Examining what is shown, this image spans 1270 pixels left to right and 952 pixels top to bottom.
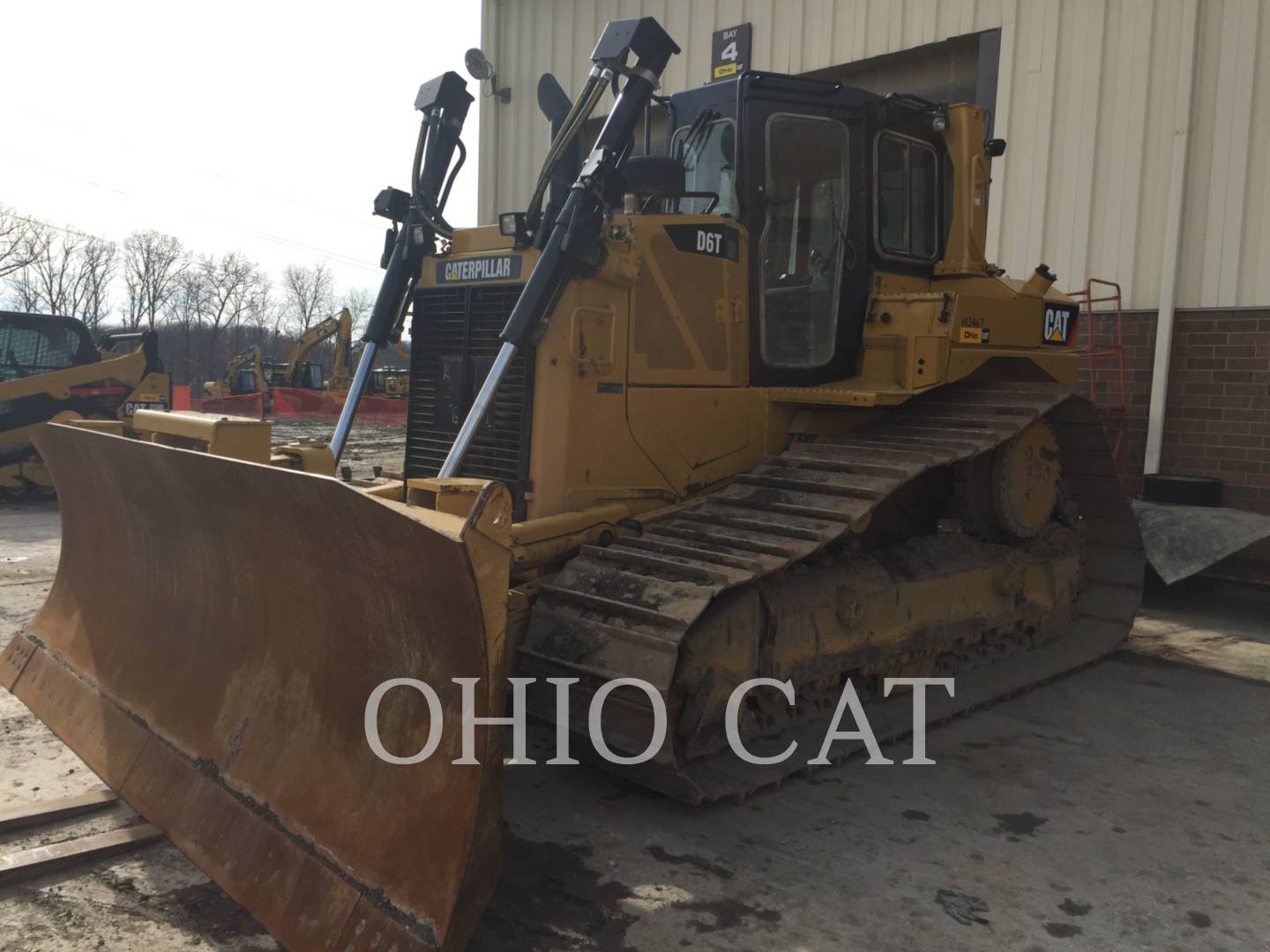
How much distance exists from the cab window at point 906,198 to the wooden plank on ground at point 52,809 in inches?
177

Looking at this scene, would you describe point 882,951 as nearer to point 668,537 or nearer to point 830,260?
point 668,537

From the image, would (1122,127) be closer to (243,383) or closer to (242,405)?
(242,405)

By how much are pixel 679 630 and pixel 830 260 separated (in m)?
2.55

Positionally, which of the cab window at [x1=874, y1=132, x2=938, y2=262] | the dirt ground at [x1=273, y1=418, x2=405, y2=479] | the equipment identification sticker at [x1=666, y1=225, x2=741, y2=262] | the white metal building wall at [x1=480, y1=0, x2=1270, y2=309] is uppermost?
the white metal building wall at [x1=480, y1=0, x2=1270, y2=309]

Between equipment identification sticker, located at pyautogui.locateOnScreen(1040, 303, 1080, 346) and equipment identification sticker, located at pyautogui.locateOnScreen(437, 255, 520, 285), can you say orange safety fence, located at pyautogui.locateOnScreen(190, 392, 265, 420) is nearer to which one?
equipment identification sticker, located at pyautogui.locateOnScreen(437, 255, 520, 285)

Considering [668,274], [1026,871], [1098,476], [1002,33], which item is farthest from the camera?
[1002,33]

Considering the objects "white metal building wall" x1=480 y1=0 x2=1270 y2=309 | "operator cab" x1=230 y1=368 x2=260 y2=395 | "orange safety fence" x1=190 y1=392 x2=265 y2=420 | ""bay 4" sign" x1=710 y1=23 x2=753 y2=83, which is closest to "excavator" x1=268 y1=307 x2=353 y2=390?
"operator cab" x1=230 y1=368 x2=260 y2=395

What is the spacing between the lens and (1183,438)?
8.61m

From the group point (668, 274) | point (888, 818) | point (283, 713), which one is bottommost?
point (888, 818)

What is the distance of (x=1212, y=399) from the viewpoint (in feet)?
27.8

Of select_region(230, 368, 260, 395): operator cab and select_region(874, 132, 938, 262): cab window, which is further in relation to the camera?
select_region(230, 368, 260, 395): operator cab

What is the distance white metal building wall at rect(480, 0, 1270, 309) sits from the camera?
815cm

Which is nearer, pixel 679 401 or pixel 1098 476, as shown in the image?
pixel 679 401

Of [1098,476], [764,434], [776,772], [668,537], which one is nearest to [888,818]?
[776,772]
